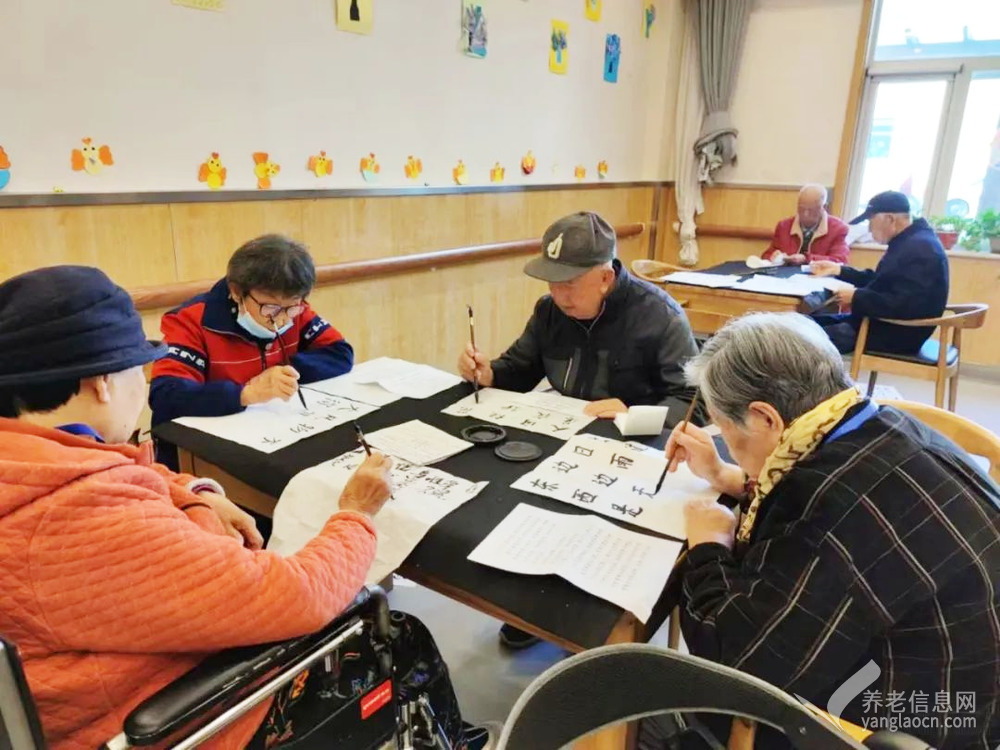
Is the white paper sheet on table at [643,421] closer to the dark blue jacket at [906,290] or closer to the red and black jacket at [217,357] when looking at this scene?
the red and black jacket at [217,357]

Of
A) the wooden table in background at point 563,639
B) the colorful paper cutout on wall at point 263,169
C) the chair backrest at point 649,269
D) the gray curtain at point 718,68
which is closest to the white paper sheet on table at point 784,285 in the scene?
the chair backrest at point 649,269

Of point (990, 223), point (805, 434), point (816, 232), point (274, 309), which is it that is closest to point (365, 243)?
point (274, 309)

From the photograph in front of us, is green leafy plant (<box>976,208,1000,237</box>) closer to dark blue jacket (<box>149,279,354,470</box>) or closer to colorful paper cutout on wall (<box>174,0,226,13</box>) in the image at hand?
dark blue jacket (<box>149,279,354,470</box>)

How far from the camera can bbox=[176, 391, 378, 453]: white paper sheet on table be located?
1.43m

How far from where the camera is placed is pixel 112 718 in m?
0.81

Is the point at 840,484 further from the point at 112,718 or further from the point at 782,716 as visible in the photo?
the point at 112,718

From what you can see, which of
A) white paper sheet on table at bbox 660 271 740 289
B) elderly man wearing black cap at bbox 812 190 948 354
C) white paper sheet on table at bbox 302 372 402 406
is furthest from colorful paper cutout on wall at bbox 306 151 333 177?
elderly man wearing black cap at bbox 812 190 948 354

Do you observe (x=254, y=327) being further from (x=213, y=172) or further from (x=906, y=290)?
(x=906, y=290)

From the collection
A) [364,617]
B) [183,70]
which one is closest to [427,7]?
[183,70]

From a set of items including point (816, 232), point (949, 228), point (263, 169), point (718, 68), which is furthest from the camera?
point (718, 68)

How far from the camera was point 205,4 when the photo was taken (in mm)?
2232

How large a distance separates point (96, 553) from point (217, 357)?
111cm

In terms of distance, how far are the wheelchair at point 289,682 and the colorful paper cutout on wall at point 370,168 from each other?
7.43 feet

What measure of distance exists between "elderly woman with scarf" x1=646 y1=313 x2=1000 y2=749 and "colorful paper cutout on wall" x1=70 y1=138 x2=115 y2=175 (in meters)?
2.03
